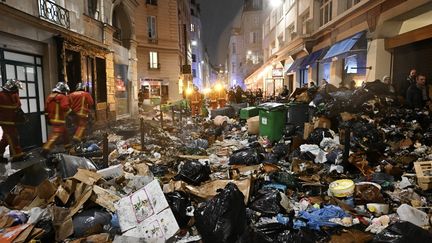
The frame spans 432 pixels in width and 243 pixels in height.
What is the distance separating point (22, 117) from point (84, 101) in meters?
1.66

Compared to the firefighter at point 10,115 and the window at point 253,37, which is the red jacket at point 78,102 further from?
the window at point 253,37

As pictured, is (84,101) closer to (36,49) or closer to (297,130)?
(36,49)

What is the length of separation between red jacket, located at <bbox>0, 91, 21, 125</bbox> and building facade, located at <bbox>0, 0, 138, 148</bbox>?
111 cm

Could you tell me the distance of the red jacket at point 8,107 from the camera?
6.41 meters

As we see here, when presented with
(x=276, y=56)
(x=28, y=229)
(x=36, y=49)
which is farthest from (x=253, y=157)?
(x=276, y=56)

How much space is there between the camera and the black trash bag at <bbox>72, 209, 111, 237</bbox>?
11.2 feet

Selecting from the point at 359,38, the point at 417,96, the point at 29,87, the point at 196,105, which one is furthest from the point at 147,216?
the point at 196,105

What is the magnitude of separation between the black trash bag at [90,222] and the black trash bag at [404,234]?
3015 mm

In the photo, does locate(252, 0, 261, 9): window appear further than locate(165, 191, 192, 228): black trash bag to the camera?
Yes

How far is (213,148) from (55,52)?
6.05 metres

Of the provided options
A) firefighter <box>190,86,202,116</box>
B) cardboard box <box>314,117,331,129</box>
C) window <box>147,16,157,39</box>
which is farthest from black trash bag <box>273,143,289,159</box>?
window <box>147,16,157,39</box>

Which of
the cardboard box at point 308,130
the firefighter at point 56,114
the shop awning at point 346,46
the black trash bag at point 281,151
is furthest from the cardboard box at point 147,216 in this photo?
the shop awning at point 346,46

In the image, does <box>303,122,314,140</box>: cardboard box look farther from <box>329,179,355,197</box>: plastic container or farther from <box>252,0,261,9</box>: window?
<box>252,0,261,9</box>: window

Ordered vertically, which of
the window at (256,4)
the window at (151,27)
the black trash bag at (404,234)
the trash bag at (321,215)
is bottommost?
the trash bag at (321,215)
